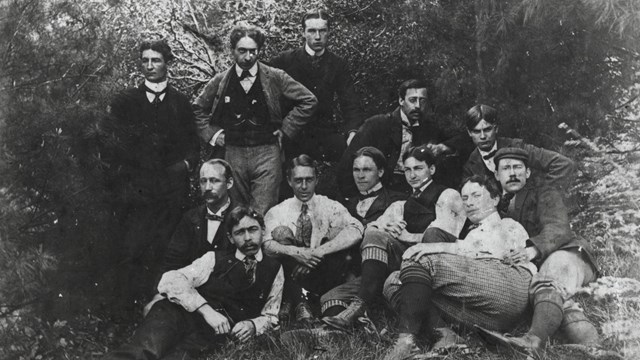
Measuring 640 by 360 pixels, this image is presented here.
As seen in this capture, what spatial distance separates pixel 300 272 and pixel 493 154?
1.58 meters

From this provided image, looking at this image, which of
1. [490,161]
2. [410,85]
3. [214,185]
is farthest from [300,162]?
[490,161]

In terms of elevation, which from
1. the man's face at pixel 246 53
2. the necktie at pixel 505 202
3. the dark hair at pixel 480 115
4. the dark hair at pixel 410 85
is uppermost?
the man's face at pixel 246 53

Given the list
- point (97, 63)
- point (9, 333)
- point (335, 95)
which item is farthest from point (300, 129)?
point (9, 333)

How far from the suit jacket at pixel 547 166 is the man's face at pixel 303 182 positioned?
112 centimetres

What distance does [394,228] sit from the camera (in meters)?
5.79

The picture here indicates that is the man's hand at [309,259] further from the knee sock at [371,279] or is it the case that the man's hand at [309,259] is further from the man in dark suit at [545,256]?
the man in dark suit at [545,256]

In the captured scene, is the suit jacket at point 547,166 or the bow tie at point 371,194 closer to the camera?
the suit jacket at point 547,166

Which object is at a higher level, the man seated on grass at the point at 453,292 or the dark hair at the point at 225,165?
the dark hair at the point at 225,165

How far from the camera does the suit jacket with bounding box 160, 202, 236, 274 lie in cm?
567

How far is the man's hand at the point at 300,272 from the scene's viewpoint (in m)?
5.75

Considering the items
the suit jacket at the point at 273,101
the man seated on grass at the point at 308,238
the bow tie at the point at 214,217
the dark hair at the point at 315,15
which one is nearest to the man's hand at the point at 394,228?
the man seated on grass at the point at 308,238

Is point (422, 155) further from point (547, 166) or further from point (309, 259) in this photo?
point (309, 259)

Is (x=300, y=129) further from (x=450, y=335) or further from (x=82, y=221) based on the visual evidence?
(x=450, y=335)

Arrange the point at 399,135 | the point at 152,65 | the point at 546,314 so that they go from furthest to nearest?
the point at 399,135 → the point at 152,65 → the point at 546,314
